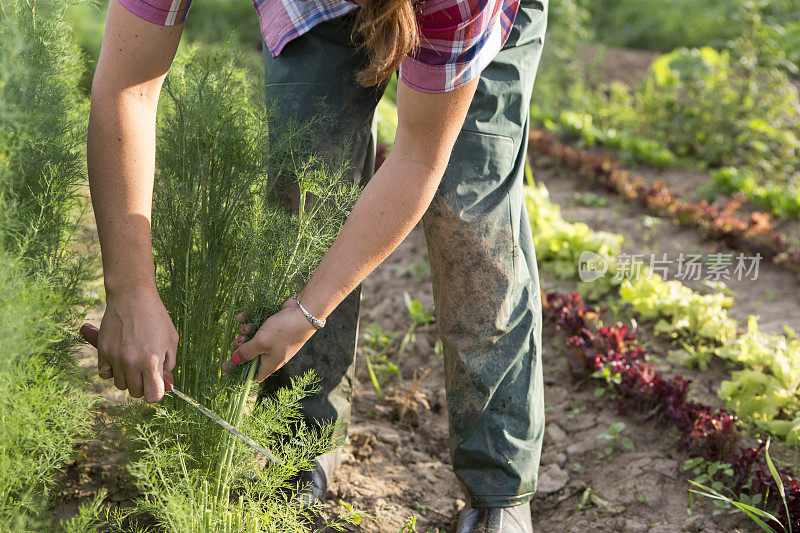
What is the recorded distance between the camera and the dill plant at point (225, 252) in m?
1.51

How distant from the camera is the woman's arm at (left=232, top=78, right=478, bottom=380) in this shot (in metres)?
1.33

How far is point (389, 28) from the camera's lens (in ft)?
3.81

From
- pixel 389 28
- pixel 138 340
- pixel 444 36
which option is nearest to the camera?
pixel 389 28

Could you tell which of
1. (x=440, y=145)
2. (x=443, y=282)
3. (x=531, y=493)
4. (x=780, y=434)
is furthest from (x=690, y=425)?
(x=440, y=145)

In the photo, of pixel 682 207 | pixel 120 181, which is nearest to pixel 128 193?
pixel 120 181

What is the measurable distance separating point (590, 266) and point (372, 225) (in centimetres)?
193

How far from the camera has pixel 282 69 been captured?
1742 millimetres

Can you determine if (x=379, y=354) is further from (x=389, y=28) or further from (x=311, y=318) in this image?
(x=389, y=28)

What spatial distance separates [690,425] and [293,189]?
4.56 feet

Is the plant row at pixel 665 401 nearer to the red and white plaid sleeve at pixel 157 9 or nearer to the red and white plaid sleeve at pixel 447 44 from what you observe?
Result: the red and white plaid sleeve at pixel 447 44

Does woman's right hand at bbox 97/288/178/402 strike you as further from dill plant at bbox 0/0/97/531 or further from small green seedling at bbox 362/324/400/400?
small green seedling at bbox 362/324/400/400

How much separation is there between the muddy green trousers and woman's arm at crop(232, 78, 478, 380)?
0.32m

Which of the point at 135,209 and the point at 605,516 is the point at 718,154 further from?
A: the point at 135,209

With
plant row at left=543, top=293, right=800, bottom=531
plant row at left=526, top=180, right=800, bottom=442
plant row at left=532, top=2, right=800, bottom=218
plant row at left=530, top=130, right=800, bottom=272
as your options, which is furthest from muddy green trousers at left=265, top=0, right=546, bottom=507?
plant row at left=532, top=2, right=800, bottom=218
